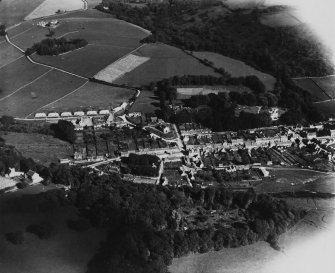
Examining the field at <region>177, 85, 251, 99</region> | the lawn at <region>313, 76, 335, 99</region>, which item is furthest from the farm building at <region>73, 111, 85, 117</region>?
the lawn at <region>313, 76, 335, 99</region>

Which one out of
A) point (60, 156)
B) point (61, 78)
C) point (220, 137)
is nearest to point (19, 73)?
point (61, 78)

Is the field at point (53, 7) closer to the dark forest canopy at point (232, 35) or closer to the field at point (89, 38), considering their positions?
the field at point (89, 38)

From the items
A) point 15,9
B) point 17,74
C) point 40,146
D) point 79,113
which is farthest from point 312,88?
point 15,9

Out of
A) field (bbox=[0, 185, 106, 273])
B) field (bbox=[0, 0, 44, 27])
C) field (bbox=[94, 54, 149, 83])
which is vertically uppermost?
field (bbox=[0, 185, 106, 273])

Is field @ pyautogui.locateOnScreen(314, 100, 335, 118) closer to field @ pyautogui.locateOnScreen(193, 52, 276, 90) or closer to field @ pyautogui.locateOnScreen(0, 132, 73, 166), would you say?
field @ pyautogui.locateOnScreen(193, 52, 276, 90)

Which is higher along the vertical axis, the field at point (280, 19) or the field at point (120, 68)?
the field at point (280, 19)

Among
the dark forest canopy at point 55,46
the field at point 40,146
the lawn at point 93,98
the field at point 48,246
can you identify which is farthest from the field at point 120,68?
the field at point 48,246
